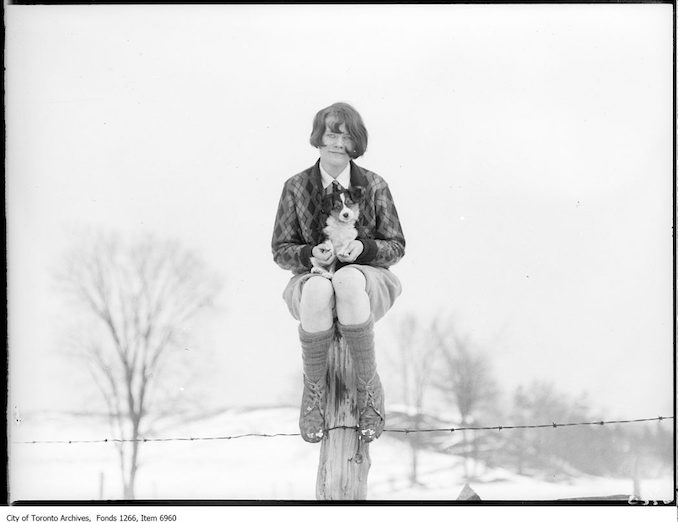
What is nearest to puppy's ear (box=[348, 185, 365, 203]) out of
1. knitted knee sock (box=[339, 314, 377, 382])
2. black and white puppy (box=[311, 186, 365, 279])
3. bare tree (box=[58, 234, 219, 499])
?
black and white puppy (box=[311, 186, 365, 279])

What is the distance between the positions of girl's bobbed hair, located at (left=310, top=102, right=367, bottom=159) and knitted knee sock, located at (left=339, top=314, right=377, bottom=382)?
62 centimetres

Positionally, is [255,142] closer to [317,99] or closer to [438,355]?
[317,99]

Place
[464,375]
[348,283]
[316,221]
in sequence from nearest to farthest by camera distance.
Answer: [348,283]
[316,221]
[464,375]

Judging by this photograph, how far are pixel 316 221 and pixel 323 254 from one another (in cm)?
12

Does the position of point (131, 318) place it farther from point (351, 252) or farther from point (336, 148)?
point (336, 148)

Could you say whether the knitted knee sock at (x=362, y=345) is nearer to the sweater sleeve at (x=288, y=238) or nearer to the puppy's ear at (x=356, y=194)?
the sweater sleeve at (x=288, y=238)

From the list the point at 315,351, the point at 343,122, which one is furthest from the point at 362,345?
the point at 343,122

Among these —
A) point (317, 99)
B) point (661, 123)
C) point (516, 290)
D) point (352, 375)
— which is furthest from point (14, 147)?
point (661, 123)

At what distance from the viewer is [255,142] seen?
15.1 ft

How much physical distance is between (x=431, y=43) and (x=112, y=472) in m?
1.91

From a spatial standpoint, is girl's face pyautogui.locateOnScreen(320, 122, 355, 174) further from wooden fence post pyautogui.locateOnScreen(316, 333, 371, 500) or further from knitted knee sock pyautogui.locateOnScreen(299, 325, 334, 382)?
wooden fence post pyautogui.locateOnScreen(316, 333, 371, 500)

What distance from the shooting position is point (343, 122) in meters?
4.52

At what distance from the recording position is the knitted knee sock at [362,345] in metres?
4.39
